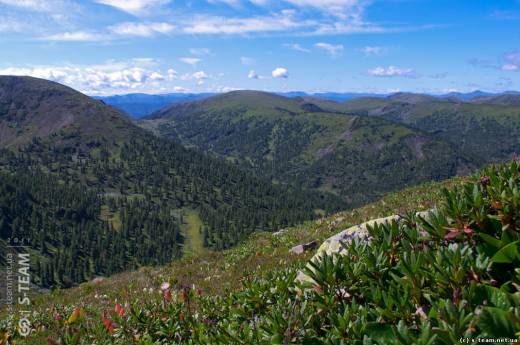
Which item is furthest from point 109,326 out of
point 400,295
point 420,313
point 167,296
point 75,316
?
point 420,313

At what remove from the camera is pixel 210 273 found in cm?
1714

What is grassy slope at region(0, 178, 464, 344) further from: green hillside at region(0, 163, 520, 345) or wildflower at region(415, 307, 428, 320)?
wildflower at region(415, 307, 428, 320)

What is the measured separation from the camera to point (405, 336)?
9.45 feet

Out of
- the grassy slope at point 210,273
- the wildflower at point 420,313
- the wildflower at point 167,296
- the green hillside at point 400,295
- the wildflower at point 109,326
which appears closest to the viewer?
the green hillside at point 400,295

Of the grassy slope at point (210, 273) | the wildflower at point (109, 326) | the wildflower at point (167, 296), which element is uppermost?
the wildflower at point (167, 296)

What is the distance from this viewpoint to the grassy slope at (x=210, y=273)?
521 inches

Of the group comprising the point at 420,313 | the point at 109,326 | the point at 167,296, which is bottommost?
the point at 109,326

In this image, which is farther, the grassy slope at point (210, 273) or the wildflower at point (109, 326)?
the grassy slope at point (210, 273)

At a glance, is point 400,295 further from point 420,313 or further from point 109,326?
point 109,326

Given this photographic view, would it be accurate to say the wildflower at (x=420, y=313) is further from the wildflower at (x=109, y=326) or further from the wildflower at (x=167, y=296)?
the wildflower at (x=109, y=326)

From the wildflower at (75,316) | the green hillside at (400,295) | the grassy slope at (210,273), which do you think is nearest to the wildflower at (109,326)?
the green hillside at (400,295)

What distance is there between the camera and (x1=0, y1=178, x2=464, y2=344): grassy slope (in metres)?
13.2

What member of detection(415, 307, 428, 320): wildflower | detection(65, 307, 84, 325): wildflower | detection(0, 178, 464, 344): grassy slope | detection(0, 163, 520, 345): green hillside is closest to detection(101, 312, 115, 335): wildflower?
detection(0, 163, 520, 345): green hillside

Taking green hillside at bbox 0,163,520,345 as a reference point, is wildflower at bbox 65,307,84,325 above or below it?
below
